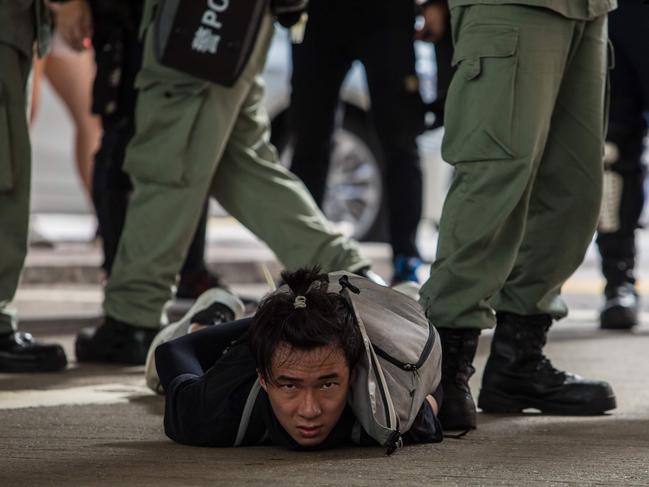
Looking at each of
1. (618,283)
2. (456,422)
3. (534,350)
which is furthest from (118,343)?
(618,283)

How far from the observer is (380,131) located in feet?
20.6

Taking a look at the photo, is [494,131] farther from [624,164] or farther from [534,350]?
[624,164]

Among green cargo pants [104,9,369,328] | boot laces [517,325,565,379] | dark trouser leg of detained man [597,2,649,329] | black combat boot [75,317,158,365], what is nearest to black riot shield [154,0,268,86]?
green cargo pants [104,9,369,328]

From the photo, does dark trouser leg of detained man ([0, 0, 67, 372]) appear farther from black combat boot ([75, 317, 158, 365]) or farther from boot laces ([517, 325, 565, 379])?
boot laces ([517, 325, 565, 379])

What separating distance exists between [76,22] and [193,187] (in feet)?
3.76

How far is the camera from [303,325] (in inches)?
122

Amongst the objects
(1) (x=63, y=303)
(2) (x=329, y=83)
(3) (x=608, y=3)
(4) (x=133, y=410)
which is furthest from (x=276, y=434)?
(1) (x=63, y=303)

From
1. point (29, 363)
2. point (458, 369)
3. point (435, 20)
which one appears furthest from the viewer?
point (435, 20)

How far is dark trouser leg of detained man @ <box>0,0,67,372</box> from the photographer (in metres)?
4.50

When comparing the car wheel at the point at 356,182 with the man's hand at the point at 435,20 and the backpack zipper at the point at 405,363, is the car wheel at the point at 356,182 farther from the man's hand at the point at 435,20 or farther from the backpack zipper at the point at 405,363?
the backpack zipper at the point at 405,363

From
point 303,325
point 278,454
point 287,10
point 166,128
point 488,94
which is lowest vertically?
point 278,454

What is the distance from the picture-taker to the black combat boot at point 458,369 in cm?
352

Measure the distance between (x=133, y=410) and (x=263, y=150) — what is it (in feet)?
4.72

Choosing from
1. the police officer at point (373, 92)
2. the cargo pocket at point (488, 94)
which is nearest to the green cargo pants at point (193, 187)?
the police officer at point (373, 92)
